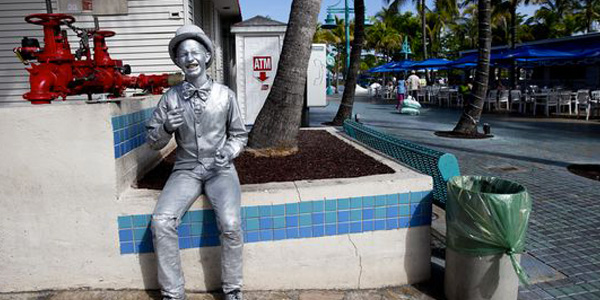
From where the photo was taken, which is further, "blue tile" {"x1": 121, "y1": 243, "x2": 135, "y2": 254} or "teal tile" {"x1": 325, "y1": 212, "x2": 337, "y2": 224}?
"teal tile" {"x1": 325, "y1": 212, "x2": 337, "y2": 224}

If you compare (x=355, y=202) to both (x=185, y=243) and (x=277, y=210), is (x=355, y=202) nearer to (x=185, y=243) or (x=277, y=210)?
(x=277, y=210)

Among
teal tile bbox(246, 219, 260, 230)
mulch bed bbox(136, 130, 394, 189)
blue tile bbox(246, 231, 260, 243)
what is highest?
mulch bed bbox(136, 130, 394, 189)

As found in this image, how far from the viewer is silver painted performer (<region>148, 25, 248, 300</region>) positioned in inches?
118

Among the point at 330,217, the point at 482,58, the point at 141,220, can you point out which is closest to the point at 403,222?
the point at 330,217

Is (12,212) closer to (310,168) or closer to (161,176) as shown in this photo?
(161,176)

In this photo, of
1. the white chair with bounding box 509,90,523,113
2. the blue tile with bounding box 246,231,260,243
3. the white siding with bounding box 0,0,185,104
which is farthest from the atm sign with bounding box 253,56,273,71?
the white chair with bounding box 509,90,523,113

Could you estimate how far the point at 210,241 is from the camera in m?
3.26

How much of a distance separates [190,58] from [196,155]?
2.22ft

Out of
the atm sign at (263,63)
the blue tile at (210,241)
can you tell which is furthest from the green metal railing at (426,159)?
the atm sign at (263,63)

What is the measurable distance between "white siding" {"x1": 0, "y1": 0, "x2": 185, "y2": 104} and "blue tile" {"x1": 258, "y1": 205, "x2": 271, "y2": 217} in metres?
6.72

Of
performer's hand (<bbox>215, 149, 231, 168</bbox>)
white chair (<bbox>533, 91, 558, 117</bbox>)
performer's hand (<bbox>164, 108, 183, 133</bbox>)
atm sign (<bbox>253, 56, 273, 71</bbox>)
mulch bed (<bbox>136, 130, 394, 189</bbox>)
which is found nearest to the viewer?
performer's hand (<bbox>164, 108, 183, 133</bbox>)

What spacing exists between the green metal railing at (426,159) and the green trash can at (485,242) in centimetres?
47

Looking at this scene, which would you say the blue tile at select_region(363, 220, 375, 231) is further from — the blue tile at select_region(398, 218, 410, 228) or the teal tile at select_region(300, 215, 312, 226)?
the teal tile at select_region(300, 215, 312, 226)

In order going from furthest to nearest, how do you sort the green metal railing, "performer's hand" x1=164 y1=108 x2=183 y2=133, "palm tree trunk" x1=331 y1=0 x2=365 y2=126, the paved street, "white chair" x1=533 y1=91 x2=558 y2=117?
1. "white chair" x1=533 y1=91 x2=558 y2=117
2. "palm tree trunk" x1=331 y1=0 x2=365 y2=126
3. the green metal railing
4. the paved street
5. "performer's hand" x1=164 y1=108 x2=183 y2=133
